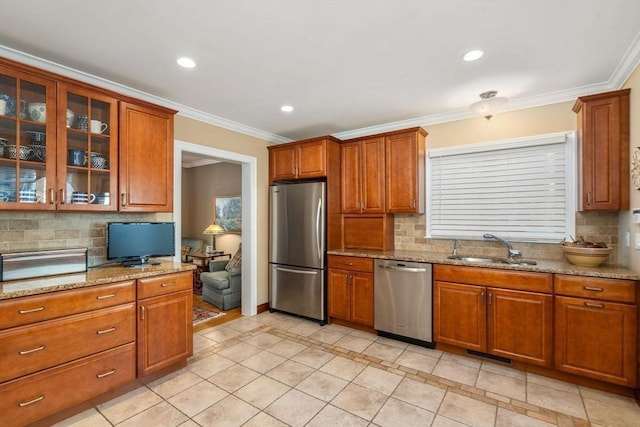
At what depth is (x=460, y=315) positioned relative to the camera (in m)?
2.95

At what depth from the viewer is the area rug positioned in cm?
402

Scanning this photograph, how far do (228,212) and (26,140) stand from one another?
13.9 ft

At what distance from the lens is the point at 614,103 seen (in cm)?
256

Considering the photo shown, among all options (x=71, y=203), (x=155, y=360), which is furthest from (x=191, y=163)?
(x=155, y=360)

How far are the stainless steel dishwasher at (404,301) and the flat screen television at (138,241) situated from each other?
221 centimetres

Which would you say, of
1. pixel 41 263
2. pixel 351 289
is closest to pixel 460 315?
pixel 351 289

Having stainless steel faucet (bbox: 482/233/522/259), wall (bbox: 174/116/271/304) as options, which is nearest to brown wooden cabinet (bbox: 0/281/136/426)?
wall (bbox: 174/116/271/304)

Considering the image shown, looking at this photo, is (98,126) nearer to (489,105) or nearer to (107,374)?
(107,374)

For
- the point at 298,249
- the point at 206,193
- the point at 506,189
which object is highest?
the point at 206,193

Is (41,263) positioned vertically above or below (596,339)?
above

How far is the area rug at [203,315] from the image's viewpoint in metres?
4.02

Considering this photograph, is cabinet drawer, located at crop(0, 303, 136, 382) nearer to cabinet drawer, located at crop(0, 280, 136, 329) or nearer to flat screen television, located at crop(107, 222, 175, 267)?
cabinet drawer, located at crop(0, 280, 136, 329)

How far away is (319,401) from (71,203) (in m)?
2.42

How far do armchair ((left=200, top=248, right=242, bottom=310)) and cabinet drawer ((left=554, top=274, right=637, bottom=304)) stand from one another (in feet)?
12.6
